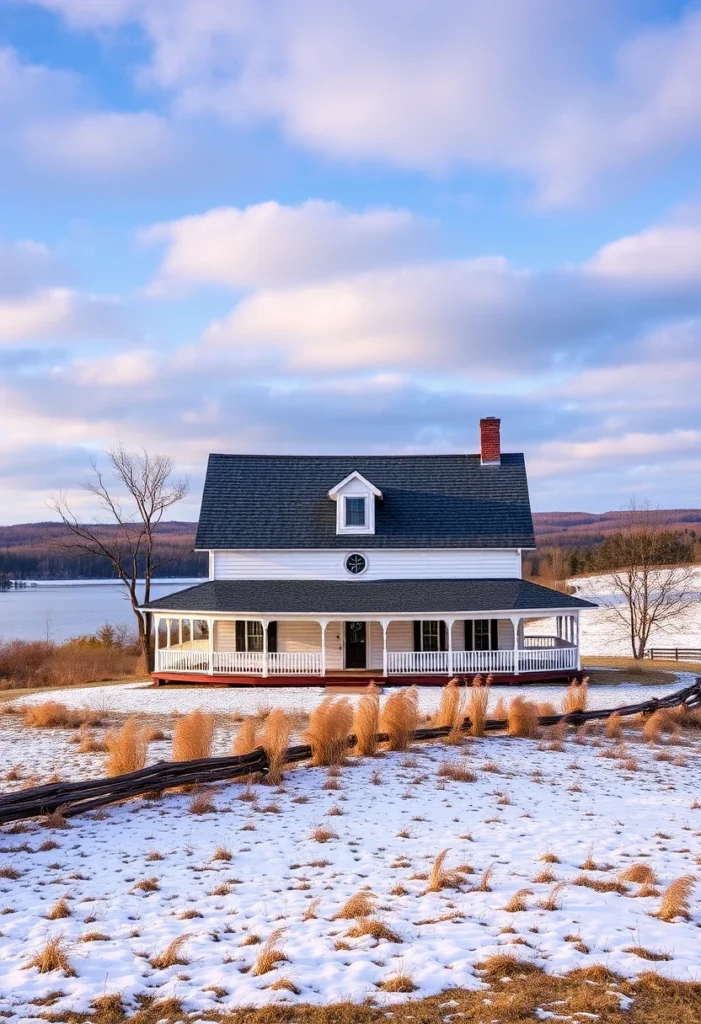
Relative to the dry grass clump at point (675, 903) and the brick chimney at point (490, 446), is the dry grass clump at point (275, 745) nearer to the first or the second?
the dry grass clump at point (675, 903)

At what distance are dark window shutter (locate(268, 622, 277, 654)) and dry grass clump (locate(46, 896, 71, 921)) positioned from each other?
73.5 ft

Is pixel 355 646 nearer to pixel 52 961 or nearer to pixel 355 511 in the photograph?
pixel 355 511

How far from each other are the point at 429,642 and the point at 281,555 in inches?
240

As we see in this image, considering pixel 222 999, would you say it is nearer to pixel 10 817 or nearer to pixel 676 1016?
pixel 676 1016

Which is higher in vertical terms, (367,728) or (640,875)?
(367,728)

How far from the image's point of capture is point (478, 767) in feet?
44.2

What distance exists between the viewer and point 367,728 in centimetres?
1428

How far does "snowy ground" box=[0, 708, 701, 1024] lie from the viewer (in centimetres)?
637

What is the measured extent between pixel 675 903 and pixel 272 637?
23376 mm

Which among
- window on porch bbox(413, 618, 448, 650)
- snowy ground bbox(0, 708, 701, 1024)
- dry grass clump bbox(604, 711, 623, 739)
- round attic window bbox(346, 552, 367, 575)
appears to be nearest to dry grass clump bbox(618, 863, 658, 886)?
snowy ground bbox(0, 708, 701, 1024)

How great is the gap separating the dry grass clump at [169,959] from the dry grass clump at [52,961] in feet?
1.93

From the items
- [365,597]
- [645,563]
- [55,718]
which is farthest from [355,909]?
[645,563]

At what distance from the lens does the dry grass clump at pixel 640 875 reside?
27.4 feet

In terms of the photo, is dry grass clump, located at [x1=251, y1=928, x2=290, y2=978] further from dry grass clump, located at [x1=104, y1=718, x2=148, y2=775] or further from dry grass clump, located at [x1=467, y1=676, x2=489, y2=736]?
dry grass clump, located at [x1=467, y1=676, x2=489, y2=736]
